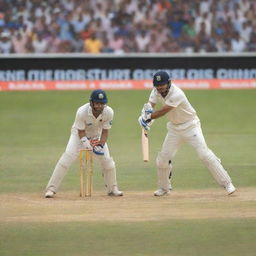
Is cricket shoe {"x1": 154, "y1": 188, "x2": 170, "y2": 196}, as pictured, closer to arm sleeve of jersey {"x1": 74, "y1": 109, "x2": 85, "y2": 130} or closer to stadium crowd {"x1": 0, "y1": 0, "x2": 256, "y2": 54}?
arm sleeve of jersey {"x1": 74, "y1": 109, "x2": 85, "y2": 130}

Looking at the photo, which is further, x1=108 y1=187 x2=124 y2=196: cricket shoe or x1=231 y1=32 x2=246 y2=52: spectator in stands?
x1=231 y1=32 x2=246 y2=52: spectator in stands

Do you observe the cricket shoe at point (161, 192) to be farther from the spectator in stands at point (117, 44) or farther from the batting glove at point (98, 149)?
the spectator in stands at point (117, 44)

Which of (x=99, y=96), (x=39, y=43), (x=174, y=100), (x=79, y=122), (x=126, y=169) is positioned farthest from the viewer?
(x=39, y=43)

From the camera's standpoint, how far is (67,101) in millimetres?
24672

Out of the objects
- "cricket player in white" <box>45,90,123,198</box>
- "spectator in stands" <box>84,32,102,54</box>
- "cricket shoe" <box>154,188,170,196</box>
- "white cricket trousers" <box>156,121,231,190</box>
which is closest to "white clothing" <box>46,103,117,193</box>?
"cricket player in white" <box>45,90,123,198</box>

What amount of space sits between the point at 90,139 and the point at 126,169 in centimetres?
343

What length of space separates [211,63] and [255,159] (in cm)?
901

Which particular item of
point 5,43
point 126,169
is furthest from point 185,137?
point 5,43

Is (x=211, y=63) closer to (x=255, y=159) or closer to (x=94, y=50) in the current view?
(x=94, y=50)

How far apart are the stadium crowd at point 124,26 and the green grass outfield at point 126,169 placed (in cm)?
139

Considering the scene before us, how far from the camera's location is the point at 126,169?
15281mm

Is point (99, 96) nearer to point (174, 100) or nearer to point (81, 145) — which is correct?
point (81, 145)

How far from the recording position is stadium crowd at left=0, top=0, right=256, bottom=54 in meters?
24.6

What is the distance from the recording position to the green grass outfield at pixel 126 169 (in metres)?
9.09
